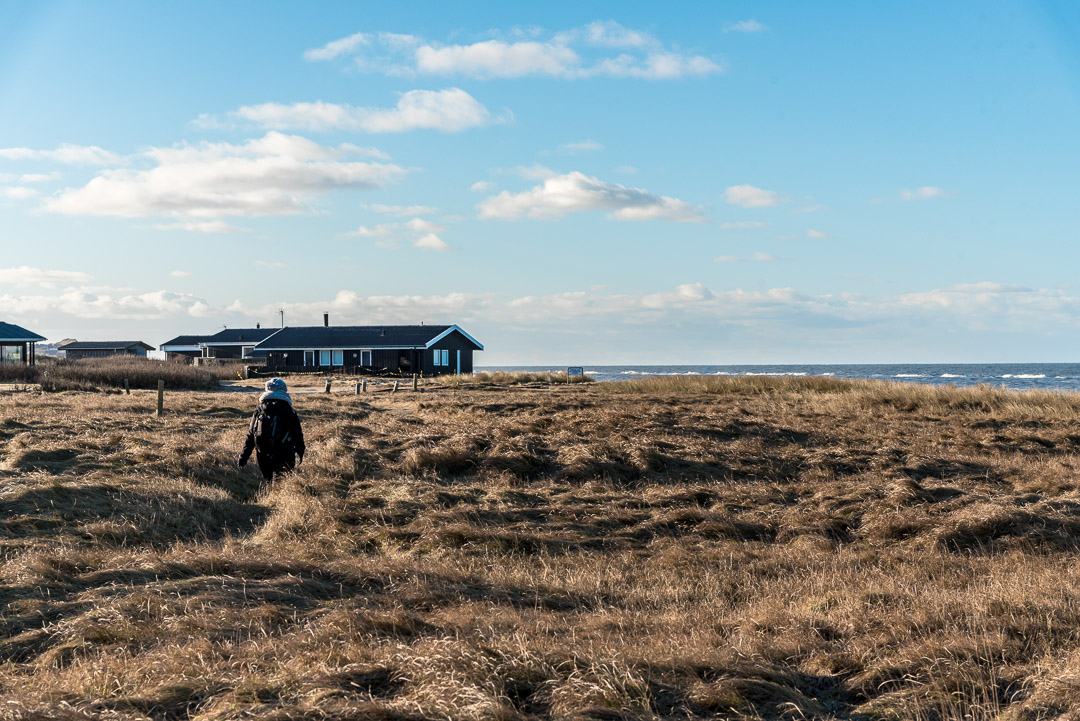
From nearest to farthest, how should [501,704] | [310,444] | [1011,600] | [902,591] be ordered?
[501,704] < [1011,600] < [902,591] < [310,444]

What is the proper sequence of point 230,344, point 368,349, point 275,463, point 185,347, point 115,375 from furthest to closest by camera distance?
point 185,347 → point 230,344 → point 368,349 → point 115,375 → point 275,463

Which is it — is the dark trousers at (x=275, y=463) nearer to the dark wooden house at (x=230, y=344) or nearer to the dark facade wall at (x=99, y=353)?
the dark wooden house at (x=230, y=344)

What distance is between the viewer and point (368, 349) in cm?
5812

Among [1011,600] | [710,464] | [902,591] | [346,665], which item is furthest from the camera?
[710,464]

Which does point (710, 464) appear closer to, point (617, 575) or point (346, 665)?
point (617, 575)

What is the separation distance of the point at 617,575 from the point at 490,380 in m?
41.2

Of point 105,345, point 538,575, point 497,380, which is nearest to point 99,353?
point 105,345

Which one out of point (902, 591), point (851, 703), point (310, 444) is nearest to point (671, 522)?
point (902, 591)

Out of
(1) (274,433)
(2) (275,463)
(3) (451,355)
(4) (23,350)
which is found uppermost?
(4) (23,350)

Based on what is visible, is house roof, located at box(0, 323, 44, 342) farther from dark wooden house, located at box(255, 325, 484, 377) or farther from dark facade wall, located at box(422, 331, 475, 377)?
dark facade wall, located at box(422, 331, 475, 377)

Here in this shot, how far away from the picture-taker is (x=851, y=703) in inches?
192

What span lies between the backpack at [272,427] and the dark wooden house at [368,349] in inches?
1757

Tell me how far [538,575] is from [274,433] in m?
5.69

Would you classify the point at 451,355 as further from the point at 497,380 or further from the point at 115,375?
the point at 115,375
